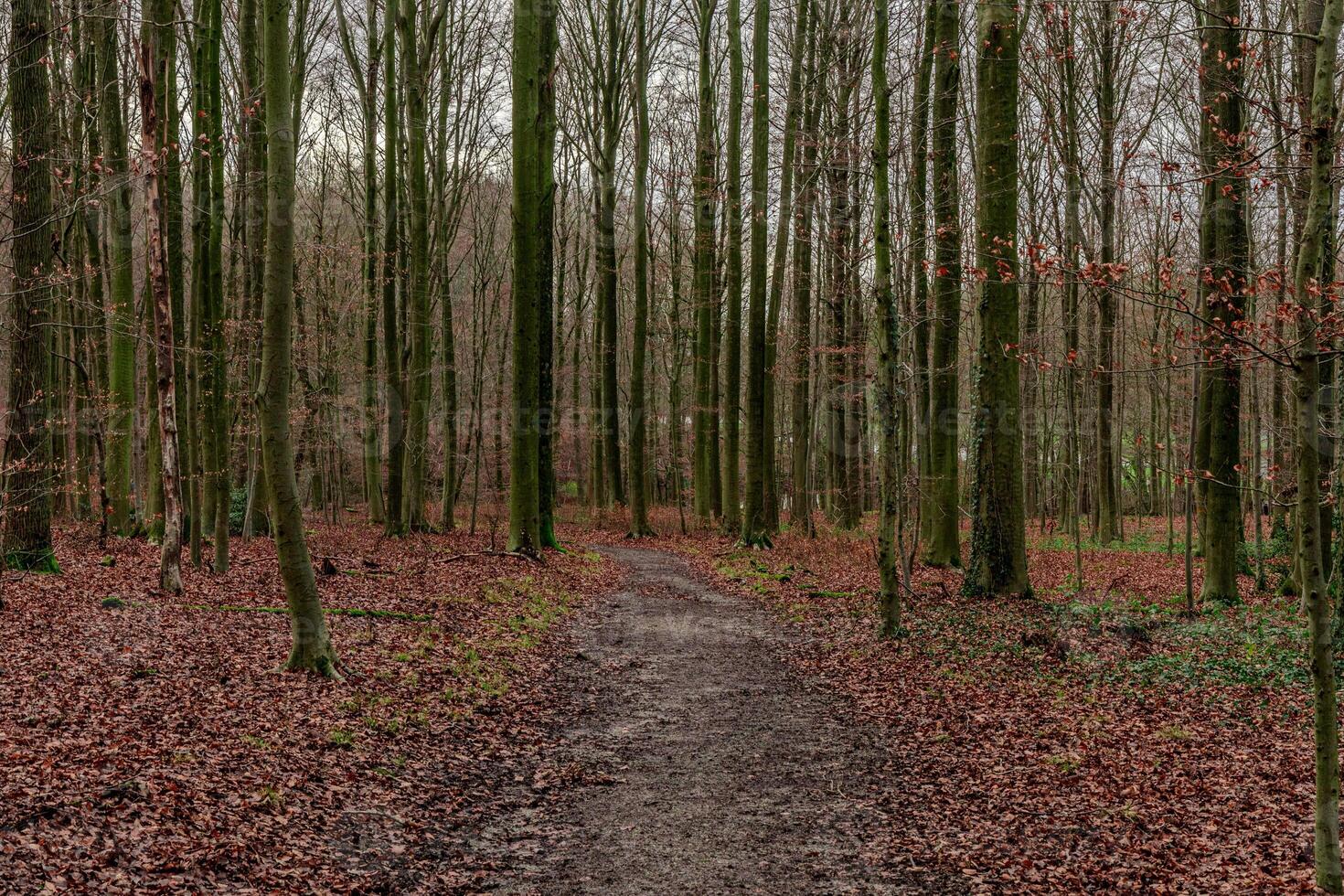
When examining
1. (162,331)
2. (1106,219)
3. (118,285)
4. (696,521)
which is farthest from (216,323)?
(1106,219)

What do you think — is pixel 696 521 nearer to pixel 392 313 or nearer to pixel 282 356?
pixel 392 313

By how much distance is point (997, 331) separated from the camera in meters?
12.2

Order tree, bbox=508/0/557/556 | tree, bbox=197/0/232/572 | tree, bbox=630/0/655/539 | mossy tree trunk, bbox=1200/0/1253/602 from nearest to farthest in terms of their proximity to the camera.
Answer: mossy tree trunk, bbox=1200/0/1253/602 < tree, bbox=197/0/232/572 < tree, bbox=508/0/557/556 < tree, bbox=630/0/655/539

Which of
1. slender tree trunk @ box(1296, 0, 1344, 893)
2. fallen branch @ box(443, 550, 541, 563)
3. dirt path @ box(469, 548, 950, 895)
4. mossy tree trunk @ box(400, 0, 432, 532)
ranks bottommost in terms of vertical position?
dirt path @ box(469, 548, 950, 895)

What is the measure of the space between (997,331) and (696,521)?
17.0 m

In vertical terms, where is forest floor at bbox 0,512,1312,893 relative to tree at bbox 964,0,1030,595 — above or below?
below

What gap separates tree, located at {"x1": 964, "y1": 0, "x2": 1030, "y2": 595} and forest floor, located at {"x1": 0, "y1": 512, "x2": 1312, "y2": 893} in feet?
3.09

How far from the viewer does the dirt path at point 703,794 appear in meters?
5.22

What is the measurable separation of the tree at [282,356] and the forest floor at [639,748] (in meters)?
0.53

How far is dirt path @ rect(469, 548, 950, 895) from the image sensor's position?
5223mm

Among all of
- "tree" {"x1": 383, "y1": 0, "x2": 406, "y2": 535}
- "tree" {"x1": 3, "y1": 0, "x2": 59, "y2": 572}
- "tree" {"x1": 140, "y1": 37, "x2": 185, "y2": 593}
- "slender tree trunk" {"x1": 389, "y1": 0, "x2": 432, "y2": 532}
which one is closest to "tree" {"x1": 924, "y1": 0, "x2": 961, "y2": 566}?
"tree" {"x1": 140, "y1": 37, "x2": 185, "y2": 593}

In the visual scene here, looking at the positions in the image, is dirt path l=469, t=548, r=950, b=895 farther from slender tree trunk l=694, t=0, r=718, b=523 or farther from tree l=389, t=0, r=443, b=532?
slender tree trunk l=694, t=0, r=718, b=523

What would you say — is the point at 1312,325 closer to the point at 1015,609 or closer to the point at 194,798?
the point at 194,798

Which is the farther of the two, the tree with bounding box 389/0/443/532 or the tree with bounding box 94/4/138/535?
the tree with bounding box 389/0/443/532
